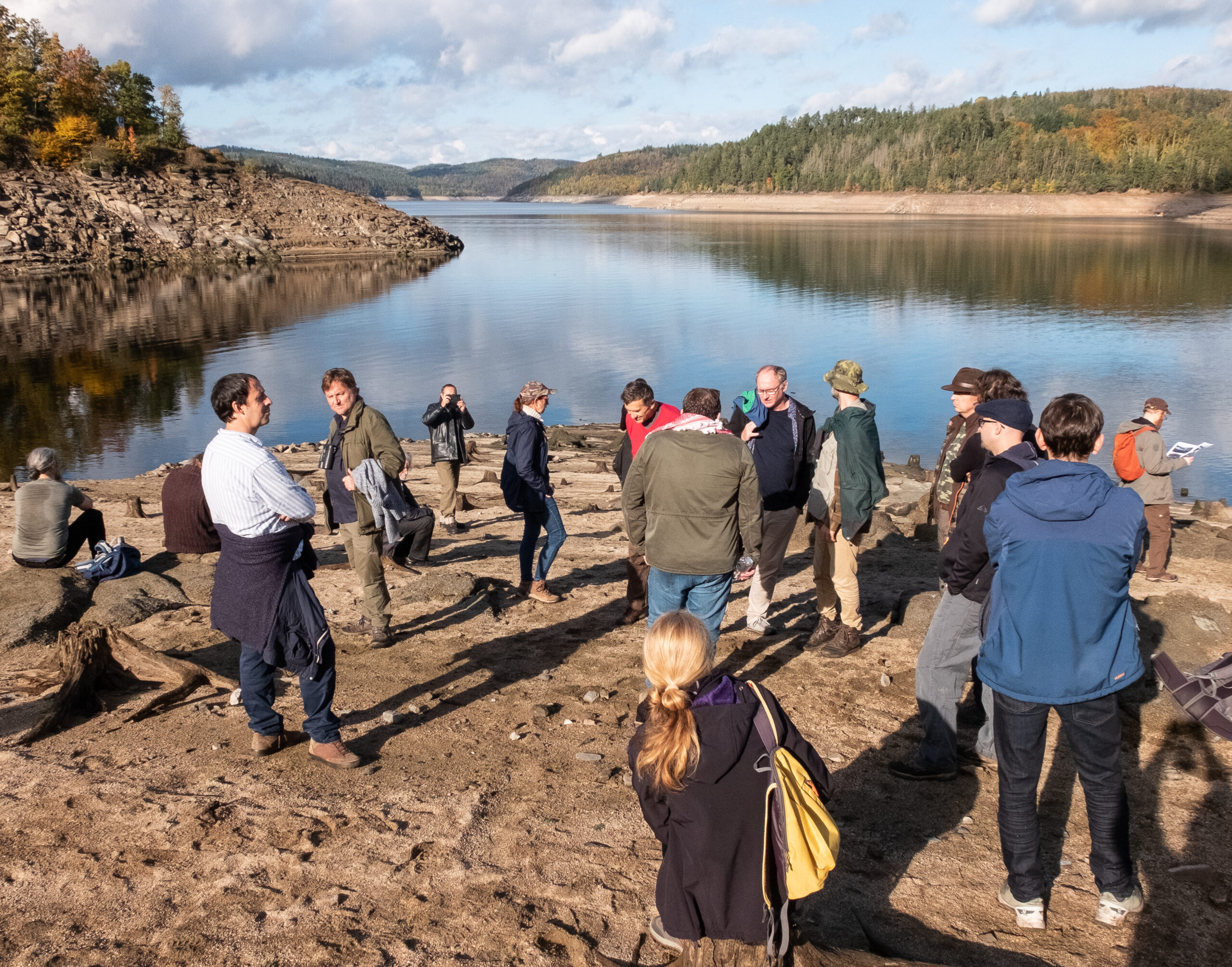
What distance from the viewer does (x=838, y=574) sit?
20.9ft

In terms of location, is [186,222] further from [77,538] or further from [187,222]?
[77,538]

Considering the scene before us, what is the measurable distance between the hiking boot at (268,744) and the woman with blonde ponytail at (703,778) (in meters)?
2.87

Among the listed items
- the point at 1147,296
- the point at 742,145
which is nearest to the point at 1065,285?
the point at 1147,296

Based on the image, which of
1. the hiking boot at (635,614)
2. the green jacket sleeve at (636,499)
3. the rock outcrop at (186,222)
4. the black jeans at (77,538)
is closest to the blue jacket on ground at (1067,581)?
the green jacket sleeve at (636,499)

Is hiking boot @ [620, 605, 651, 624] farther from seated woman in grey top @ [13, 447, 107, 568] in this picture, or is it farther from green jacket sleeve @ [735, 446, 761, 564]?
seated woman in grey top @ [13, 447, 107, 568]

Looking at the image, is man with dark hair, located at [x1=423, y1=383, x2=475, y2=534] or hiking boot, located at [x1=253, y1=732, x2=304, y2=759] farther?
man with dark hair, located at [x1=423, y1=383, x2=475, y2=534]

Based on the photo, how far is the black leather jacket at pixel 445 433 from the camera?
10.3 metres

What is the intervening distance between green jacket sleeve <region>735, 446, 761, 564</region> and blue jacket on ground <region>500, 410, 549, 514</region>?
239 centimetres

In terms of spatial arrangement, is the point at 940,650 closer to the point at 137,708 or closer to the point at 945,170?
the point at 137,708

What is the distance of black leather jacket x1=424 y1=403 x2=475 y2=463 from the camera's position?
407 inches

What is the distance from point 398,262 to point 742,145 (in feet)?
432

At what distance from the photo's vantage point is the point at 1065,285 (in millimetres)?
42594

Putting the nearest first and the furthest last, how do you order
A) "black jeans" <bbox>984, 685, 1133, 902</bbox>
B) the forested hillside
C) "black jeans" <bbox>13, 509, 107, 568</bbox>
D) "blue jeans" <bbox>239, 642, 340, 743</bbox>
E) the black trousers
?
1. "black jeans" <bbox>984, 685, 1133, 902</bbox>
2. "blue jeans" <bbox>239, 642, 340, 743</bbox>
3. the black trousers
4. "black jeans" <bbox>13, 509, 107, 568</bbox>
5. the forested hillside

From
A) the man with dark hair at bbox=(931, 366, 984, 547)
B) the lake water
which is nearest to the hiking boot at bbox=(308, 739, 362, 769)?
the man with dark hair at bbox=(931, 366, 984, 547)
